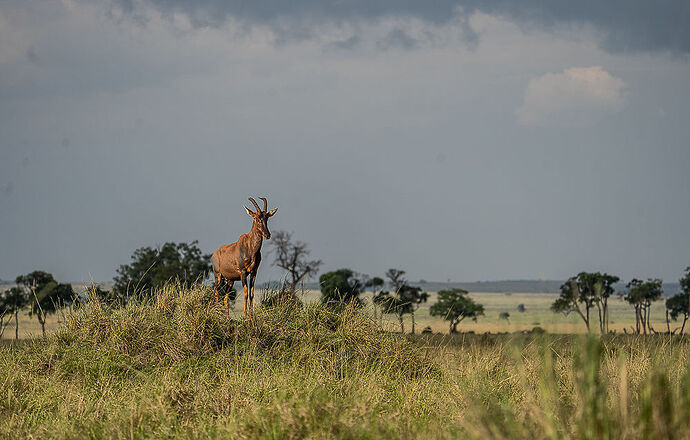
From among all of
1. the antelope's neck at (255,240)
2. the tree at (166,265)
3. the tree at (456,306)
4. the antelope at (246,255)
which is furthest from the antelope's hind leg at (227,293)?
the tree at (456,306)

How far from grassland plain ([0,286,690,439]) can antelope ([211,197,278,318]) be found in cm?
52

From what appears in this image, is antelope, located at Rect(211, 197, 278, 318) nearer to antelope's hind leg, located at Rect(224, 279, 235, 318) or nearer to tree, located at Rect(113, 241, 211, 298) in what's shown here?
antelope's hind leg, located at Rect(224, 279, 235, 318)

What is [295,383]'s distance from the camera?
1020 cm

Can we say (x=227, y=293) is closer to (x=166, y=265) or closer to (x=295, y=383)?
(x=295, y=383)

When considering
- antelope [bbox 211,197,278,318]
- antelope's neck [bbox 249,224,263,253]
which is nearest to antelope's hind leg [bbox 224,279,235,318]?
antelope [bbox 211,197,278,318]

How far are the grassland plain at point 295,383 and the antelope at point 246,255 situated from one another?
524mm

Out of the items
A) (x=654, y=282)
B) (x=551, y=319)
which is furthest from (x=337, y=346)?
(x=654, y=282)

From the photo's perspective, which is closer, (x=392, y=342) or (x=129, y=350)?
(x=129, y=350)

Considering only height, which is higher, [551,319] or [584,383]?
[551,319]

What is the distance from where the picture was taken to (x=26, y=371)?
1271 centimetres

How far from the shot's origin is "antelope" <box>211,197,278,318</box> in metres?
12.8

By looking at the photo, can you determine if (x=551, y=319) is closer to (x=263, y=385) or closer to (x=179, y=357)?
(x=263, y=385)

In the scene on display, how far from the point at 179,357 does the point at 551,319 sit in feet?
26.2

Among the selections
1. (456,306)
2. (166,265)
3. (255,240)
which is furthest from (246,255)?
(456,306)
